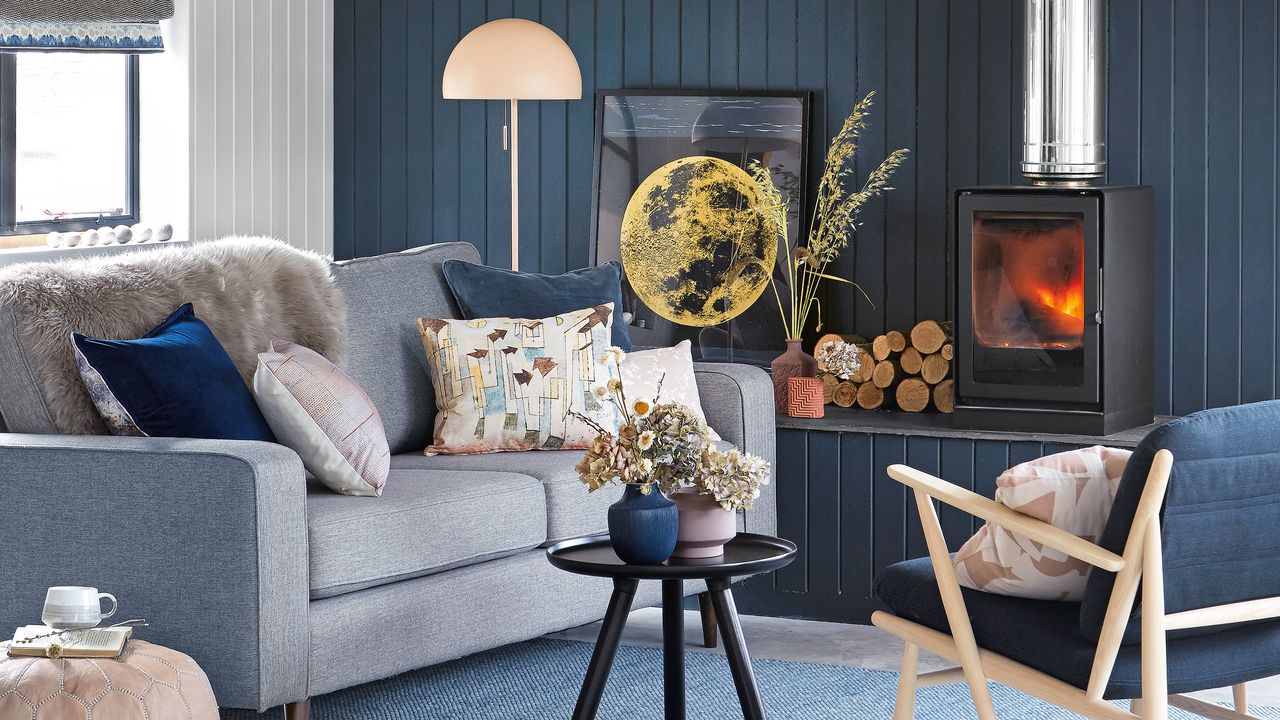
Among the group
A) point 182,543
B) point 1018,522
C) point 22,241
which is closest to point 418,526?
point 182,543

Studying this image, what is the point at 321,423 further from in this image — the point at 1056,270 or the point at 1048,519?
the point at 1056,270

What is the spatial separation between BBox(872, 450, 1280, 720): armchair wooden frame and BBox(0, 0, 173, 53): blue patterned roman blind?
10.6ft

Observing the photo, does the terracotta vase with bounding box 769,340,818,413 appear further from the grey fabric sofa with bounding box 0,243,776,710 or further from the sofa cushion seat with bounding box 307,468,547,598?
the sofa cushion seat with bounding box 307,468,547,598

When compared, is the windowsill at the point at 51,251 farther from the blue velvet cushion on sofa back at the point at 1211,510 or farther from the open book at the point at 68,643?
the blue velvet cushion on sofa back at the point at 1211,510

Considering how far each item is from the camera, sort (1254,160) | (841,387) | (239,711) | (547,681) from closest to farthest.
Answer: (239,711) → (547,681) → (1254,160) → (841,387)

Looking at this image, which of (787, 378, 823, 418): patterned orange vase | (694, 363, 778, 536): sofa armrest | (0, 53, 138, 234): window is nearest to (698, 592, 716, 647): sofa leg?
(694, 363, 778, 536): sofa armrest

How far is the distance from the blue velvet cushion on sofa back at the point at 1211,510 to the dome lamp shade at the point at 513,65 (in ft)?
9.42

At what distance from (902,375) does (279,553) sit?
96.7 inches

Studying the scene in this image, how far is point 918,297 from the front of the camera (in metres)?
5.03

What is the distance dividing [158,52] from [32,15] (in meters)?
0.51

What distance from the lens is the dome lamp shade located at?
16.3 feet

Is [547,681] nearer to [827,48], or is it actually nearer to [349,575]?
[349,575]

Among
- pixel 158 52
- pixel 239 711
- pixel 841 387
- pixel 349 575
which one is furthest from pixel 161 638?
pixel 158 52

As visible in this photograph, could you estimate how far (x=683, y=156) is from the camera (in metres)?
5.36
